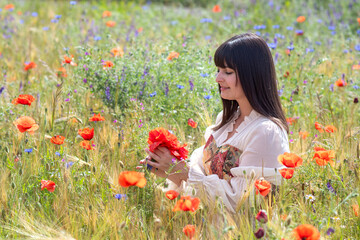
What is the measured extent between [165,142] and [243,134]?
39 centimetres

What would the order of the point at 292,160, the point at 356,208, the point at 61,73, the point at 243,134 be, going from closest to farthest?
the point at 292,160, the point at 356,208, the point at 243,134, the point at 61,73

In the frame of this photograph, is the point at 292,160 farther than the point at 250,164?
No

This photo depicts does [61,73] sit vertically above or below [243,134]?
below

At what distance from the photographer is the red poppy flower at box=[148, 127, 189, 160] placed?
2223mm

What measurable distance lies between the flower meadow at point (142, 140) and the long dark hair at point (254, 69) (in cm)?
33

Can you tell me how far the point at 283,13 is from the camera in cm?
668

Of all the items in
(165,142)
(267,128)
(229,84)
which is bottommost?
(165,142)

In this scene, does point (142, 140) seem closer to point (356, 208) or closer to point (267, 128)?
point (267, 128)

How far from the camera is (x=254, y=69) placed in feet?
7.70

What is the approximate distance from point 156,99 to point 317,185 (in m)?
1.27

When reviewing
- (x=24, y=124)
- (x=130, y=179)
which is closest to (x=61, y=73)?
(x=24, y=124)

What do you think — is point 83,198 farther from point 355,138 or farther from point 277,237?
point 355,138

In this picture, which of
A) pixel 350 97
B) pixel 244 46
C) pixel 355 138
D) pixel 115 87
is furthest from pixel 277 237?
pixel 350 97

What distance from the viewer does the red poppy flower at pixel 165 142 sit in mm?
2223
